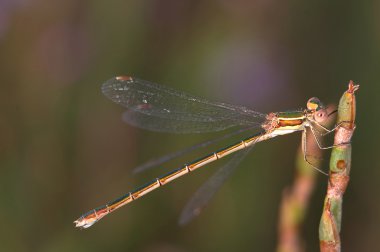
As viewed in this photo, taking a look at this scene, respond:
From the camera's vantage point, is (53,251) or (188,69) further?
(188,69)

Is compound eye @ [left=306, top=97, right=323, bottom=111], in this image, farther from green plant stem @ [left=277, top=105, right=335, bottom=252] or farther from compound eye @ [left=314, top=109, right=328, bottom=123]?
green plant stem @ [left=277, top=105, right=335, bottom=252]

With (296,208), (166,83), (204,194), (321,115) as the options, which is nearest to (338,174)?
(296,208)

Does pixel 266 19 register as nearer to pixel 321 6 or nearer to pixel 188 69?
pixel 321 6

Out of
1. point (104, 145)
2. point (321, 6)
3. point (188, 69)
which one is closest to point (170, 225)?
point (104, 145)

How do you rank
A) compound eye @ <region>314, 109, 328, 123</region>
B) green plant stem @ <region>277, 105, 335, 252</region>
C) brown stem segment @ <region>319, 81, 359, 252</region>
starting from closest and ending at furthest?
brown stem segment @ <region>319, 81, 359, 252</region>
green plant stem @ <region>277, 105, 335, 252</region>
compound eye @ <region>314, 109, 328, 123</region>

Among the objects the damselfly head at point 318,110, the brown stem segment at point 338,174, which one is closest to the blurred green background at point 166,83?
the damselfly head at point 318,110

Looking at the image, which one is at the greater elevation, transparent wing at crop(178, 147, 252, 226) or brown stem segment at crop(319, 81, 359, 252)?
brown stem segment at crop(319, 81, 359, 252)

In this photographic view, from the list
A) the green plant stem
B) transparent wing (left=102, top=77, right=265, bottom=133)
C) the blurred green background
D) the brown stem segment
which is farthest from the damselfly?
the brown stem segment
